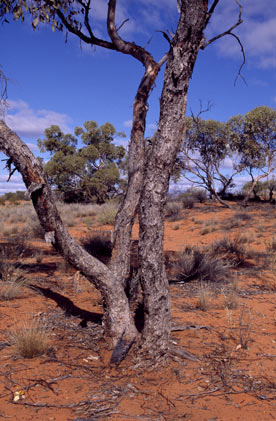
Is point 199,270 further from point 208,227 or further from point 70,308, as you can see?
point 208,227

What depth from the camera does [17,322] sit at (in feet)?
16.1

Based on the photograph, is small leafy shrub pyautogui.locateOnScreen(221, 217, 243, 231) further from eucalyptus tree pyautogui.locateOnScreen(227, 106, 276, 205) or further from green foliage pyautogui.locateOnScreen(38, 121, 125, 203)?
green foliage pyautogui.locateOnScreen(38, 121, 125, 203)

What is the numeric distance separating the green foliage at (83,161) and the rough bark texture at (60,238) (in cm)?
2436

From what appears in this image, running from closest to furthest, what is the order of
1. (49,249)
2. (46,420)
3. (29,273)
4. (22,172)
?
(46,420) < (22,172) < (29,273) < (49,249)

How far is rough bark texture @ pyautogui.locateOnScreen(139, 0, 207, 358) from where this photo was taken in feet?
12.3

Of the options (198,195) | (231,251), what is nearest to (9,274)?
(231,251)

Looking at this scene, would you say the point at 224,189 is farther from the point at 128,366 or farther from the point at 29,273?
the point at 128,366

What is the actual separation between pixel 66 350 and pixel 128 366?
0.81 meters

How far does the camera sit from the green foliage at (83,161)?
30.0m

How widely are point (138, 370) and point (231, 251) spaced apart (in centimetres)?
728

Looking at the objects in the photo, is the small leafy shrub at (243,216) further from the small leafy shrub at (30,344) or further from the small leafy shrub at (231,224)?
the small leafy shrub at (30,344)

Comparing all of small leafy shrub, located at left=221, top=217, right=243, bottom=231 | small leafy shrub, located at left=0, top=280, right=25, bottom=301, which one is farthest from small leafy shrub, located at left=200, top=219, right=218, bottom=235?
small leafy shrub, located at left=0, top=280, right=25, bottom=301

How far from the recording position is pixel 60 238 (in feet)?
13.7

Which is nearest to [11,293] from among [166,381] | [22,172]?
[22,172]
